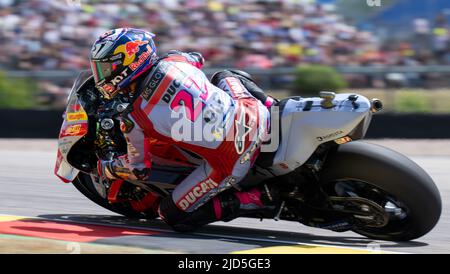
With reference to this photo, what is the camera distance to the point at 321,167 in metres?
4.85

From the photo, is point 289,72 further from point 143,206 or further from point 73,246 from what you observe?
point 73,246

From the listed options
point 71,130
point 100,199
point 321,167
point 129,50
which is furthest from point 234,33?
point 321,167

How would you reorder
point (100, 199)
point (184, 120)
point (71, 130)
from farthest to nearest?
point (100, 199) < point (71, 130) < point (184, 120)

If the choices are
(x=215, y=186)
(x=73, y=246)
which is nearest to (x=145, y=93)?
(x=215, y=186)

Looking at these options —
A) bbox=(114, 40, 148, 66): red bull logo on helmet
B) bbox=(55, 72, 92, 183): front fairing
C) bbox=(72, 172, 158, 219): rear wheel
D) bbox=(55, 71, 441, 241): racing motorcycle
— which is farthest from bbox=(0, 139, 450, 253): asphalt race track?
bbox=(114, 40, 148, 66): red bull logo on helmet

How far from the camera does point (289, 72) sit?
13.4 meters

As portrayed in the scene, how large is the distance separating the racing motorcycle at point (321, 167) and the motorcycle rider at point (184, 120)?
14cm

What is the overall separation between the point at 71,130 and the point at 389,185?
216cm

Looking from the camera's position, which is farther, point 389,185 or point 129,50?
point 129,50

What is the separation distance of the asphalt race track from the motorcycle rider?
24 cm

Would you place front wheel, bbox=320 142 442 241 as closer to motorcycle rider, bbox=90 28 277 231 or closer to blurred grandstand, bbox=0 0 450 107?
motorcycle rider, bbox=90 28 277 231

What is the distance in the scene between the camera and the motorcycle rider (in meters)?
4.76

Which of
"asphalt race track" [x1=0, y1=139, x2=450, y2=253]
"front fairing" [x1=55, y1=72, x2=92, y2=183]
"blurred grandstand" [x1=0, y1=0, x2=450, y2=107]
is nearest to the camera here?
"asphalt race track" [x1=0, y1=139, x2=450, y2=253]

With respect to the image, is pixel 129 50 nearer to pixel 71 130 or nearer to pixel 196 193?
pixel 71 130
